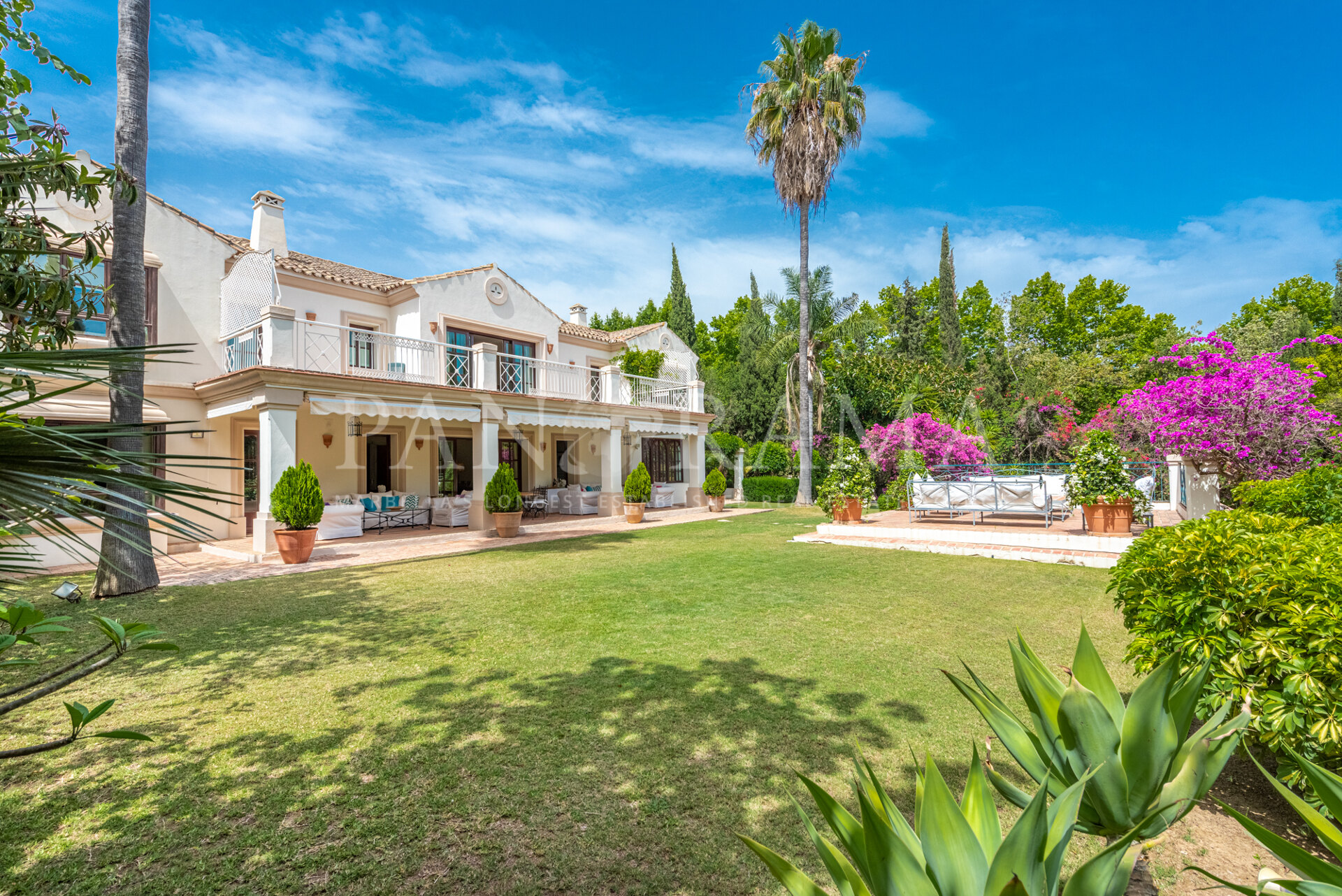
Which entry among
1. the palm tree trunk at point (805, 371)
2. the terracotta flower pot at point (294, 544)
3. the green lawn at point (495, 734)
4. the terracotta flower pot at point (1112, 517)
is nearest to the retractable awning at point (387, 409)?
the terracotta flower pot at point (294, 544)

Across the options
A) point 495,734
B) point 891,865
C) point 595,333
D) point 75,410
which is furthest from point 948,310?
point 891,865

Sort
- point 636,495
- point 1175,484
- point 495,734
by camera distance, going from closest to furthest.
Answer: point 495,734, point 1175,484, point 636,495

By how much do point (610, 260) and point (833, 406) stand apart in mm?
12596

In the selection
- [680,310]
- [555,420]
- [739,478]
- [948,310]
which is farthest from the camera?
[680,310]

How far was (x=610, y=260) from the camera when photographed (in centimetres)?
2862

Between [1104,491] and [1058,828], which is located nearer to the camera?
[1058,828]

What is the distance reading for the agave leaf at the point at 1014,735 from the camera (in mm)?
1937

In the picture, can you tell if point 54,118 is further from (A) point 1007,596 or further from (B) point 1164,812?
(A) point 1007,596

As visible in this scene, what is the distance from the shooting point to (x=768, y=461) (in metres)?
25.9

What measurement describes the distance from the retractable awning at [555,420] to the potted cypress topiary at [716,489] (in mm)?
4276

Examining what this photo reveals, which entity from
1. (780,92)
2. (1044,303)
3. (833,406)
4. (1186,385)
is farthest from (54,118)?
(1044,303)

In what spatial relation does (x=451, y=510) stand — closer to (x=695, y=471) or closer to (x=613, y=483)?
(x=613, y=483)

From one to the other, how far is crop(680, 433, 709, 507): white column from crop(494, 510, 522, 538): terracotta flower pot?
31.4 ft

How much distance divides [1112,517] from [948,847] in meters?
11.6
